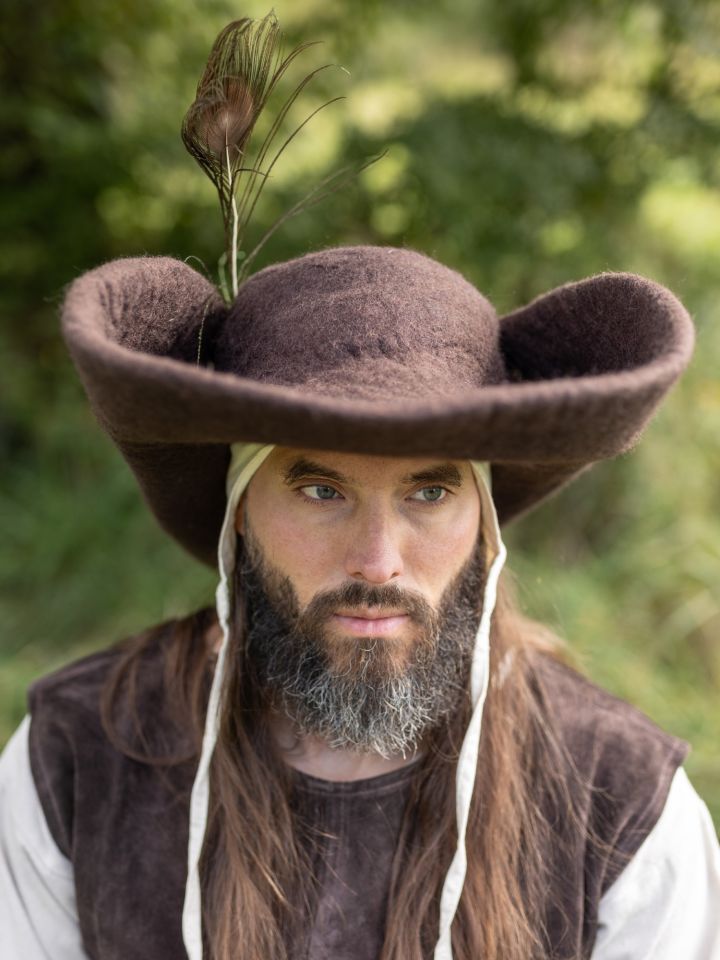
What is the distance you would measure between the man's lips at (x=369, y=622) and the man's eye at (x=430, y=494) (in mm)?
193

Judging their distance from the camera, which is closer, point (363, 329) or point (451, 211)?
point (363, 329)

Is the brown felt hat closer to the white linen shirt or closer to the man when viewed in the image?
the man

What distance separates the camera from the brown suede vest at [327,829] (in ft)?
5.28

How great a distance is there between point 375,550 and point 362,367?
28 cm

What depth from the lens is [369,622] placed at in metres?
1.50

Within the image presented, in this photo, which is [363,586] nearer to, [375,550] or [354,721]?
[375,550]

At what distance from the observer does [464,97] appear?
11.8ft

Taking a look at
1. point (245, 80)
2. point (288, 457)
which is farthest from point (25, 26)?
point (288, 457)

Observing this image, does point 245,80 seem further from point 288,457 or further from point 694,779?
point 694,779

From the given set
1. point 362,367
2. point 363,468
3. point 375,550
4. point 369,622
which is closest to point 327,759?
point 369,622

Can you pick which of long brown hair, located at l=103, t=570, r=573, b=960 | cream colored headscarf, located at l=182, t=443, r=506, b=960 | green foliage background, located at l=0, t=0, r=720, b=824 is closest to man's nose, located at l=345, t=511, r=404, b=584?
cream colored headscarf, located at l=182, t=443, r=506, b=960

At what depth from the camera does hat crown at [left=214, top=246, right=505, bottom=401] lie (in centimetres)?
136

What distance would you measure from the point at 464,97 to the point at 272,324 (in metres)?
2.55

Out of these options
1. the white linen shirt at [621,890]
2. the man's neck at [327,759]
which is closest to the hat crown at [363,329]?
the man's neck at [327,759]
